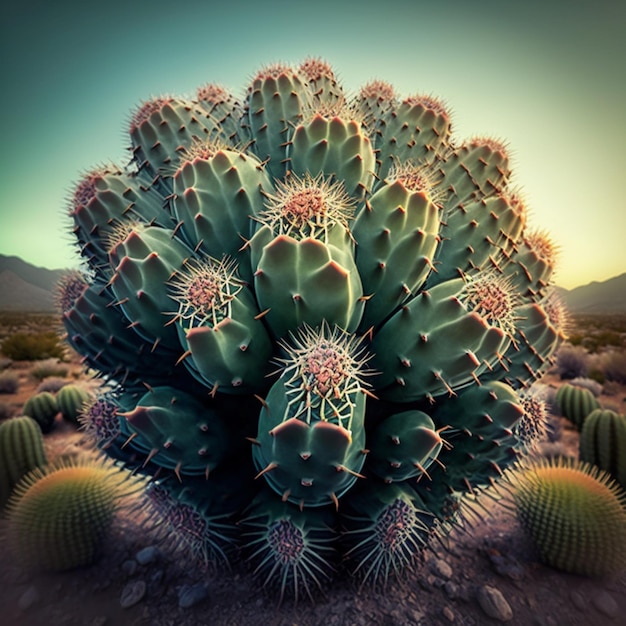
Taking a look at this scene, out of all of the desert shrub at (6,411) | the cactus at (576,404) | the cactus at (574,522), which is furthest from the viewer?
the desert shrub at (6,411)

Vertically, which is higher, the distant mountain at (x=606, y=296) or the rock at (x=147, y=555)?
the distant mountain at (x=606, y=296)

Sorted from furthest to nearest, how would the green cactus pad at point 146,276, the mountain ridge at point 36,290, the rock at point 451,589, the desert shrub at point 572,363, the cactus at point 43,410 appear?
the desert shrub at point 572,363, the cactus at point 43,410, the mountain ridge at point 36,290, the rock at point 451,589, the green cactus pad at point 146,276

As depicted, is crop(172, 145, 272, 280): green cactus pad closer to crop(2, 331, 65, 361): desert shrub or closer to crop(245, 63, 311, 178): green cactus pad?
crop(245, 63, 311, 178): green cactus pad

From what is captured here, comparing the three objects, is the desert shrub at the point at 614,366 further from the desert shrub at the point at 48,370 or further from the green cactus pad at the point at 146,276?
the desert shrub at the point at 48,370

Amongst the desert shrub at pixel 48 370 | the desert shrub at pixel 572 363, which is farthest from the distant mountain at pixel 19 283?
the desert shrub at pixel 572 363

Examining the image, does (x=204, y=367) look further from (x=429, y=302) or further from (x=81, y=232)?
(x=81, y=232)

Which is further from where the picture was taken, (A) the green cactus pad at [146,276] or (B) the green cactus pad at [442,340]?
(A) the green cactus pad at [146,276]

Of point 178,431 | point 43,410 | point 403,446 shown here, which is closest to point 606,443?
point 403,446
